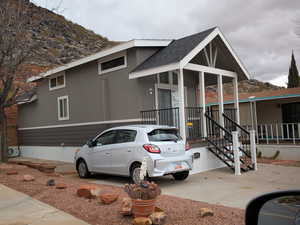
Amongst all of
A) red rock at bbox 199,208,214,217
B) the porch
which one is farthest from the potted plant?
the porch

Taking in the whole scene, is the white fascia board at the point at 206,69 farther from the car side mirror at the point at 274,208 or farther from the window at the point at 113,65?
the car side mirror at the point at 274,208

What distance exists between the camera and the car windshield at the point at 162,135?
313 inches

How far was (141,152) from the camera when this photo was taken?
7.73 meters

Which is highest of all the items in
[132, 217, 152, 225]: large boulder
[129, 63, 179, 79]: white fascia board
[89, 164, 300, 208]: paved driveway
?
[129, 63, 179, 79]: white fascia board

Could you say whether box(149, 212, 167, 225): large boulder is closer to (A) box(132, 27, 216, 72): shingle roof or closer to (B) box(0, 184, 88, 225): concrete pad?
(B) box(0, 184, 88, 225): concrete pad

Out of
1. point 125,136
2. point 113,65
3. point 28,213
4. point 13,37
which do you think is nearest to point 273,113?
point 113,65

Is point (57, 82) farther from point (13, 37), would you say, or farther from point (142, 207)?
point (142, 207)

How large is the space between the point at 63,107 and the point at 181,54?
7.83 meters

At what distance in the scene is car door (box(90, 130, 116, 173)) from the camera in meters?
8.88

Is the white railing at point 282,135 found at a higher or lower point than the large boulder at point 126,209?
higher

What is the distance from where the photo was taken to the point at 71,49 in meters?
38.2

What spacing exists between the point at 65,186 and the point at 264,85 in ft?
155

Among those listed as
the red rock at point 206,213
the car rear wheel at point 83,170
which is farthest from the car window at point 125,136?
the red rock at point 206,213

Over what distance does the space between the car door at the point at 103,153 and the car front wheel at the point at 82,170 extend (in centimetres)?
42
